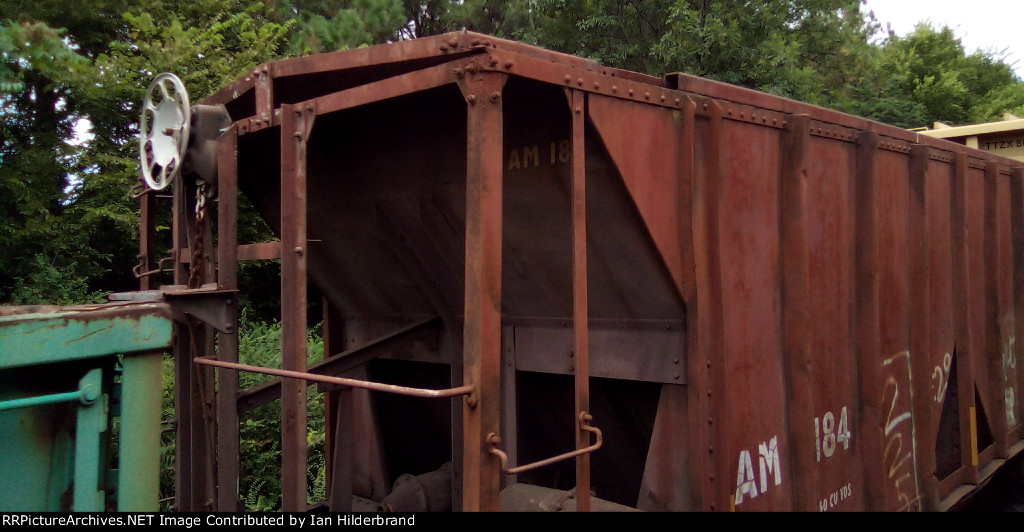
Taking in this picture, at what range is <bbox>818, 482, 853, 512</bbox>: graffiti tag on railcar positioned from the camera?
Result: 3518 mm

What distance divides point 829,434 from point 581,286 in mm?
1916

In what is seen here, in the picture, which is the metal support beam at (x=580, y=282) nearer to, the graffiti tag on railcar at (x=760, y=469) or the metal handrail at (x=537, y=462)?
the metal handrail at (x=537, y=462)

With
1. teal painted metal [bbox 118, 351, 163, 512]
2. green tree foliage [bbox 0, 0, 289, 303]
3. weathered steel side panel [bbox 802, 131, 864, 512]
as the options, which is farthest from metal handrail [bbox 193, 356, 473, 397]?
green tree foliage [bbox 0, 0, 289, 303]

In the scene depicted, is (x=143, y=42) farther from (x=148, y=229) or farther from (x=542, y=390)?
(x=542, y=390)

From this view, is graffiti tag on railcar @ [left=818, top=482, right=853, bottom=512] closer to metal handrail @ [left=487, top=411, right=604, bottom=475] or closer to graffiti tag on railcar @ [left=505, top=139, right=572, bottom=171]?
metal handrail @ [left=487, top=411, right=604, bottom=475]

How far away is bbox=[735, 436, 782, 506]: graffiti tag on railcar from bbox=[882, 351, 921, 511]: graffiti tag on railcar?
38.9 inches

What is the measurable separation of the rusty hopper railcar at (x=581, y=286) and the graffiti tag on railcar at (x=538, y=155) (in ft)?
0.04

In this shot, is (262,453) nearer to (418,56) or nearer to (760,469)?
(760,469)

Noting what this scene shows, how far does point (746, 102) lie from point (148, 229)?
3.34 m

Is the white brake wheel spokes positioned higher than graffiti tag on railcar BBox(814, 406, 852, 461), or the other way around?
the white brake wheel spokes

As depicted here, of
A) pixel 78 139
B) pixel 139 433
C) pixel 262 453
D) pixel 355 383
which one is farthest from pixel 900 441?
pixel 78 139

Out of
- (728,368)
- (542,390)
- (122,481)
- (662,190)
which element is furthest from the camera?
(542,390)

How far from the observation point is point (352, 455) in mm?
4555
